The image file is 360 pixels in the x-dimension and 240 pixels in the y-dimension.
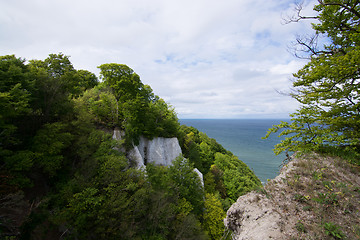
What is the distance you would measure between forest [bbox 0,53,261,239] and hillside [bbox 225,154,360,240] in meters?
1.50

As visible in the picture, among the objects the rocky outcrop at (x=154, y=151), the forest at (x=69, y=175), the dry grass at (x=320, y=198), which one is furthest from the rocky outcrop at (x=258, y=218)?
the rocky outcrop at (x=154, y=151)

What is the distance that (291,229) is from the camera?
12.7ft

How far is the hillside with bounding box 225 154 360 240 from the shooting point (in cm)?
371

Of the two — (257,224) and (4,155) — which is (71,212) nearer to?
(4,155)

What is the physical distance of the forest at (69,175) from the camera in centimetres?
985

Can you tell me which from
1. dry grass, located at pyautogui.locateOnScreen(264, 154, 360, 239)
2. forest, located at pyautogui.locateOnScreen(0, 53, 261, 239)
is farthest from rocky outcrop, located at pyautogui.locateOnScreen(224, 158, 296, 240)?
forest, located at pyautogui.locateOnScreen(0, 53, 261, 239)

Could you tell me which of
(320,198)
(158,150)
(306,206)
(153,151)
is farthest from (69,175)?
(320,198)

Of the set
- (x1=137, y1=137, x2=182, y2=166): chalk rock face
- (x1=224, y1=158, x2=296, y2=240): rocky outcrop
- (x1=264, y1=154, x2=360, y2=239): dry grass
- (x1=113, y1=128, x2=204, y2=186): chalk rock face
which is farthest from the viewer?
(x1=137, y1=137, x2=182, y2=166): chalk rock face

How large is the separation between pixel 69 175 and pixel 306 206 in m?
17.2

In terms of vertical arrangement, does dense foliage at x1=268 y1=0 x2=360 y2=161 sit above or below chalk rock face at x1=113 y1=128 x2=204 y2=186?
above

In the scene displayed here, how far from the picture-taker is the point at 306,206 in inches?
167

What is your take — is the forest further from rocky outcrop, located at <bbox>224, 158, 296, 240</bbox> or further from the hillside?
the hillside

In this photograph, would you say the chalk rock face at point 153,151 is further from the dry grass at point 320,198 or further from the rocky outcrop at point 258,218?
the dry grass at point 320,198

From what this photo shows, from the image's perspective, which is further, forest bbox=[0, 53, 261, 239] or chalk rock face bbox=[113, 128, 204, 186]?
chalk rock face bbox=[113, 128, 204, 186]
